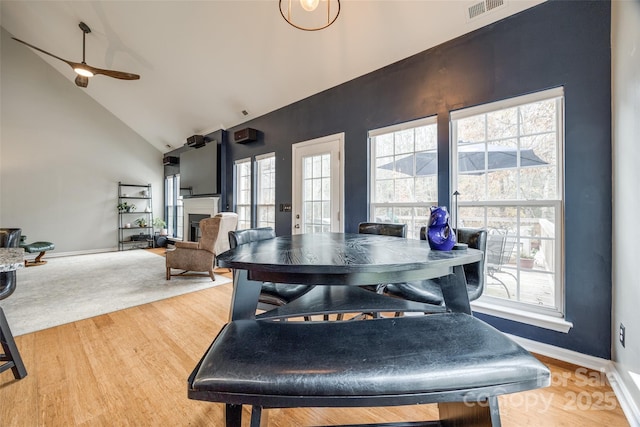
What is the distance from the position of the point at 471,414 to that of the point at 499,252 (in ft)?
5.82

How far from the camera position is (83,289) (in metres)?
3.58

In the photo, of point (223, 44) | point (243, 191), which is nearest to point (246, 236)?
point (223, 44)

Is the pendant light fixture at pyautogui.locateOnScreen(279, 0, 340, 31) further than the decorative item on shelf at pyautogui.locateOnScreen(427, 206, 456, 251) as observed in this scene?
Yes

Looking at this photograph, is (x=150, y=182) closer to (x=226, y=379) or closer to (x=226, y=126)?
(x=226, y=126)

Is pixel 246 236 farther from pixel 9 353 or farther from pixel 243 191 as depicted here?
pixel 243 191

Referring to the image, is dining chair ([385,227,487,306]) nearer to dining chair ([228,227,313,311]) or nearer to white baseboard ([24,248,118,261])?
dining chair ([228,227,313,311])

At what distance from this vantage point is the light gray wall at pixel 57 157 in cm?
544

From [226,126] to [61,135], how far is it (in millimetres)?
4184

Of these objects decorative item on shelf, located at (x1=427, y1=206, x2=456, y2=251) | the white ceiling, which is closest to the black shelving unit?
the white ceiling

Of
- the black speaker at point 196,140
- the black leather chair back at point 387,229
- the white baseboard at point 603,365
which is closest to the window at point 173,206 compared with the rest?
the black speaker at point 196,140

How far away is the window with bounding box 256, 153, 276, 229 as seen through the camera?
14.8 feet

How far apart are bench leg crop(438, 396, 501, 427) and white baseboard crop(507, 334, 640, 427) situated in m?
1.09

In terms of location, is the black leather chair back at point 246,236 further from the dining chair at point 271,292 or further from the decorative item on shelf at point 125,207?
the decorative item on shelf at point 125,207

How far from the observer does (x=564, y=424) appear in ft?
4.44
